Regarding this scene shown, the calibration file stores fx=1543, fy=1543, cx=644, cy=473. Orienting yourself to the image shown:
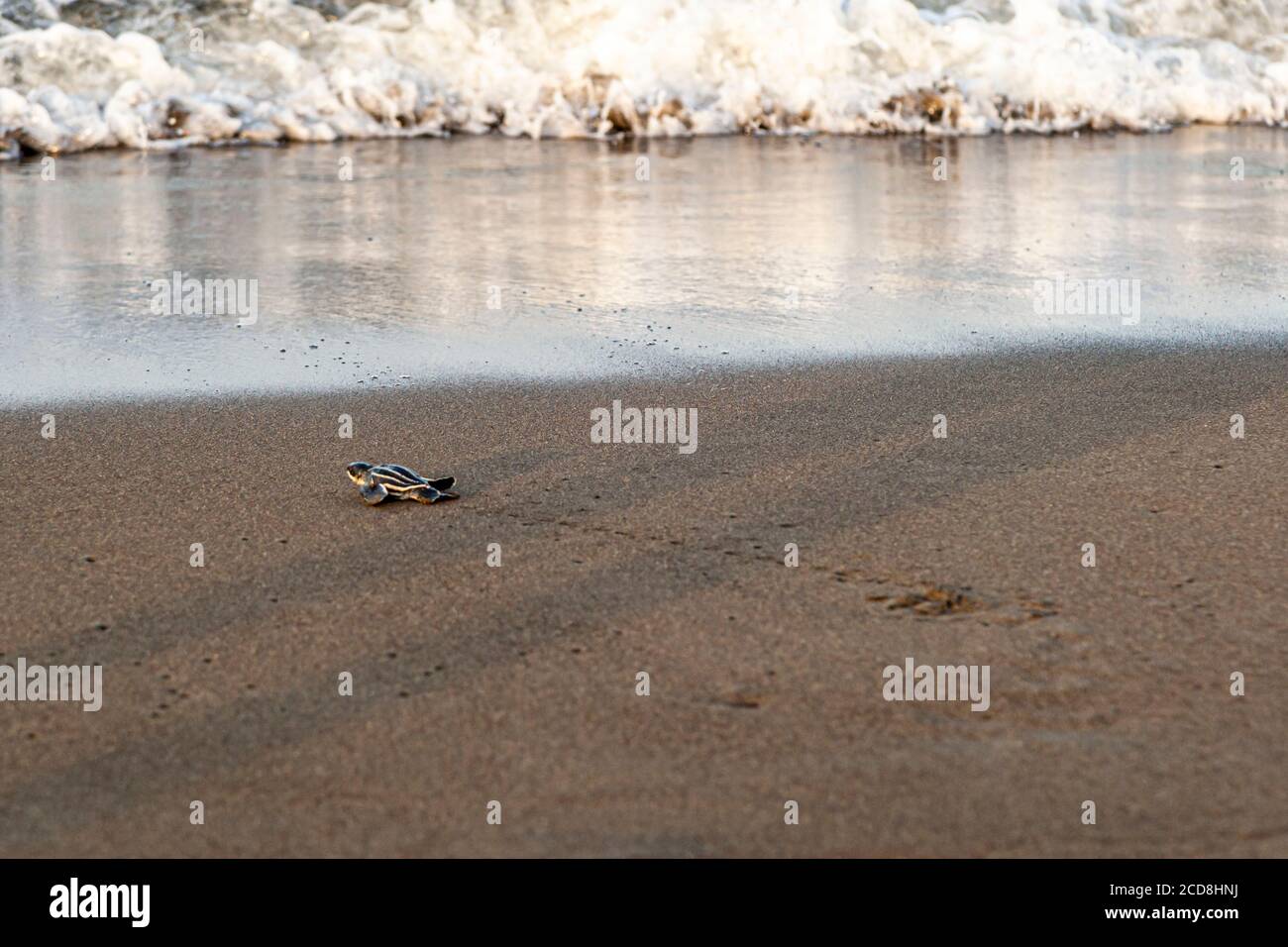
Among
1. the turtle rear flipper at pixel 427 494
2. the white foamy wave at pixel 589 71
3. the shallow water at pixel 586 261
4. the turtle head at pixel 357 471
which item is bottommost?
the turtle rear flipper at pixel 427 494

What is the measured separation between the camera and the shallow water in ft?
17.7

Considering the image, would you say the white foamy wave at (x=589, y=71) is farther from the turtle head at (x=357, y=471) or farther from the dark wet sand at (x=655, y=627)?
the turtle head at (x=357, y=471)

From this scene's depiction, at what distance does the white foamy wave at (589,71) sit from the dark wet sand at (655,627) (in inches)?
317

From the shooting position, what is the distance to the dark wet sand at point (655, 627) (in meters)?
2.46

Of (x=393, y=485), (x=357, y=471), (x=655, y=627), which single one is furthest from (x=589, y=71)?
(x=655, y=627)

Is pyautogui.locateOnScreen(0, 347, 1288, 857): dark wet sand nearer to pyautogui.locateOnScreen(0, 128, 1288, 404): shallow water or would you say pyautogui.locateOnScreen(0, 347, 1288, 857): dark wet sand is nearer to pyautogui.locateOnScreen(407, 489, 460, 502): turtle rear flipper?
pyautogui.locateOnScreen(407, 489, 460, 502): turtle rear flipper

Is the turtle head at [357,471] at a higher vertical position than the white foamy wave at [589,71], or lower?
lower

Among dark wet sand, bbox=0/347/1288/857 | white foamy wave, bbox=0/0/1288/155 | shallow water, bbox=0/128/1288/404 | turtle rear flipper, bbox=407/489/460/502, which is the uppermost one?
white foamy wave, bbox=0/0/1288/155

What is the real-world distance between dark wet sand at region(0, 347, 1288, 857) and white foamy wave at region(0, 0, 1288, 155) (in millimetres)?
8040

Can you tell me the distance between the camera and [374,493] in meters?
3.81

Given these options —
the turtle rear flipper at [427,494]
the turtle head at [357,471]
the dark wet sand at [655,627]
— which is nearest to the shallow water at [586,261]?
the dark wet sand at [655,627]

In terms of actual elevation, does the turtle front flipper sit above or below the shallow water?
below

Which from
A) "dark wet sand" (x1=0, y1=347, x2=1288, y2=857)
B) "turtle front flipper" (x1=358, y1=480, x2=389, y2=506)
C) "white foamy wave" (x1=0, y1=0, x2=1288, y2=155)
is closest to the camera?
"dark wet sand" (x1=0, y1=347, x2=1288, y2=857)

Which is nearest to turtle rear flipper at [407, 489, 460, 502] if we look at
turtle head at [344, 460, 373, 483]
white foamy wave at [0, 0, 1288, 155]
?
turtle head at [344, 460, 373, 483]
